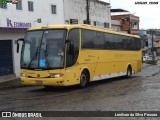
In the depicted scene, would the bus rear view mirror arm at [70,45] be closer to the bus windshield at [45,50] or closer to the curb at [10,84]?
the bus windshield at [45,50]

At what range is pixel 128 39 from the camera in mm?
27484

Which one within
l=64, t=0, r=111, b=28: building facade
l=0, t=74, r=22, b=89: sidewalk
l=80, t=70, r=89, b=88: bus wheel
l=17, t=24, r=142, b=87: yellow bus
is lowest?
l=0, t=74, r=22, b=89: sidewalk

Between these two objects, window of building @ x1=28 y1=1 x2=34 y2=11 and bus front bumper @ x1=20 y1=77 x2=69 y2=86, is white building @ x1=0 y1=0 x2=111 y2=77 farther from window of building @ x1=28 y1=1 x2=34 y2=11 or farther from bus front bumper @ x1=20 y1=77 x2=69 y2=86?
bus front bumper @ x1=20 y1=77 x2=69 y2=86

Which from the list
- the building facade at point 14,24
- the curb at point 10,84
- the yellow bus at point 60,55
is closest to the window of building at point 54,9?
the building facade at point 14,24

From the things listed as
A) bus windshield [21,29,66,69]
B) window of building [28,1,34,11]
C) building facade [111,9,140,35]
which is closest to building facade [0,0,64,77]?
window of building [28,1,34,11]

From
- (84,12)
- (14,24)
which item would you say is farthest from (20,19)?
(84,12)

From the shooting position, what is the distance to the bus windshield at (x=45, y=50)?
17.1m

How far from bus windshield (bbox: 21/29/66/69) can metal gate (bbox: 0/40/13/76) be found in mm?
9645

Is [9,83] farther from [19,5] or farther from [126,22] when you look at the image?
[126,22]

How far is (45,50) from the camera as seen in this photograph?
678 inches

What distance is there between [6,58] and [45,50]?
11084mm

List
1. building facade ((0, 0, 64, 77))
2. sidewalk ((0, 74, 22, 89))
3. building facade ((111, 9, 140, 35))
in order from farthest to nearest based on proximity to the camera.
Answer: building facade ((111, 9, 140, 35)), building facade ((0, 0, 64, 77)), sidewalk ((0, 74, 22, 89))

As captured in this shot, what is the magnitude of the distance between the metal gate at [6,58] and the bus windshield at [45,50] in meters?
9.64

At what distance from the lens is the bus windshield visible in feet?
56.0
